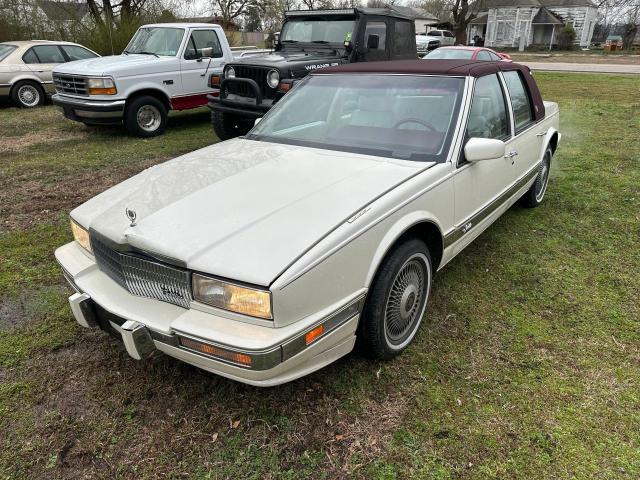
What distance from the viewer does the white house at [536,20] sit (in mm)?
42188

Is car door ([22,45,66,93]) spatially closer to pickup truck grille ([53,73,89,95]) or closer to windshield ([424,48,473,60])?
pickup truck grille ([53,73,89,95])

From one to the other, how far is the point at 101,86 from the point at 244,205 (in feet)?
22.4

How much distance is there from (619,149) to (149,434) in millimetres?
8123

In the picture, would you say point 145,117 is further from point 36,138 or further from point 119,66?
point 36,138

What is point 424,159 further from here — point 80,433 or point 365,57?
point 365,57

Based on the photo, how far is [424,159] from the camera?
2908 mm

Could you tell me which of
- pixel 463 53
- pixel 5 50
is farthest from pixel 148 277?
pixel 463 53

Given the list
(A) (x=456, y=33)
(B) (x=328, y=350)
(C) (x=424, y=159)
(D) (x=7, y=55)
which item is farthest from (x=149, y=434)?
(A) (x=456, y=33)

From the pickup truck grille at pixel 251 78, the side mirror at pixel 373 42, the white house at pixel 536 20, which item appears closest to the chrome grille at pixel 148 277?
the pickup truck grille at pixel 251 78

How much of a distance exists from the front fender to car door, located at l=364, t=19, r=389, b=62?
236 inches

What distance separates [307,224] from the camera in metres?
A: 2.23

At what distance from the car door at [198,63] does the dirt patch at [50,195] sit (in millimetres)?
2843

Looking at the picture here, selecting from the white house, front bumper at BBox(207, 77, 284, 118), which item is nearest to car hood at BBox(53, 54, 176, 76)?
front bumper at BBox(207, 77, 284, 118)

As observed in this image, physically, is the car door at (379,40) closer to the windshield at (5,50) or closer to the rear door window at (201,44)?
the rear door window at (201,44)
